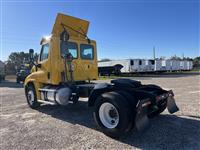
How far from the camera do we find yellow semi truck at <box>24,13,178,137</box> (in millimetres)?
4707

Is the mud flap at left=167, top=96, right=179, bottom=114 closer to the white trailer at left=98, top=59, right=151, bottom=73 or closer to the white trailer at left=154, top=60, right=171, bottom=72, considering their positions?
the white trailer at left=98, top=59, right=151, bottom=73

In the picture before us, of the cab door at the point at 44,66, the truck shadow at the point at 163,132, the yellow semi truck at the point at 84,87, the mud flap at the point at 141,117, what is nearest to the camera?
the truck shadow at the point at 163,132

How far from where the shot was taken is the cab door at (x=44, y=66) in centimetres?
745

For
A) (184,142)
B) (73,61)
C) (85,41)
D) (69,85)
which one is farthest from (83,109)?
(184,142)

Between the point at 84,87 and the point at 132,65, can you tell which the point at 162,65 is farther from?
the point at 84,87

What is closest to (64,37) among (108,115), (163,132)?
(108,115)

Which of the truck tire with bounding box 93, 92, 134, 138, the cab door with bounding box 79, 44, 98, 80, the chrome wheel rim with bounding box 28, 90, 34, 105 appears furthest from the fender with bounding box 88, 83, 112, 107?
the chrome wheel rim with bounding box 28, 90, 34, 105

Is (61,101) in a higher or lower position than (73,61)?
lower

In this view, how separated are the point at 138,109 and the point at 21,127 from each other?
3.36 m

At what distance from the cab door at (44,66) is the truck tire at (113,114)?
292 centimetres

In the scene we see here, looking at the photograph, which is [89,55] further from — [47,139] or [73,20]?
[47,139]

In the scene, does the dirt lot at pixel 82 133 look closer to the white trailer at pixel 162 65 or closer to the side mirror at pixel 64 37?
the side mirror at pixel 64 37

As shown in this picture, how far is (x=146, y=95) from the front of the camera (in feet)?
16.5

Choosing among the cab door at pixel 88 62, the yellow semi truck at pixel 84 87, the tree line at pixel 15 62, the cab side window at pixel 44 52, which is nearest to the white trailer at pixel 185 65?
the tree line at pixel 15 62
